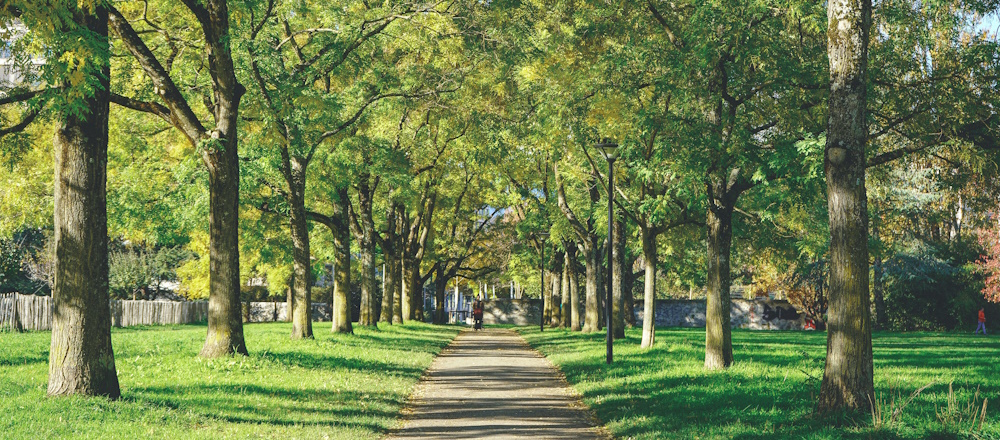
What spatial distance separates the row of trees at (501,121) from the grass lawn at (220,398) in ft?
3.14

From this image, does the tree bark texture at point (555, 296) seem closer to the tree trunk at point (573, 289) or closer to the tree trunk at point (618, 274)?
the tree trunk at point (573, 289)

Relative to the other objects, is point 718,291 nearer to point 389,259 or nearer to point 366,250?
point 366,250

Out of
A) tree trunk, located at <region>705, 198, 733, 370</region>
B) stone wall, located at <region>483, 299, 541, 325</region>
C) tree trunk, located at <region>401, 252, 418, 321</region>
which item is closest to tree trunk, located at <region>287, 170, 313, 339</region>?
tree trunk, located at <region>705, 198, 733, 370</region>

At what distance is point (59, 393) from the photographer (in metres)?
10.3

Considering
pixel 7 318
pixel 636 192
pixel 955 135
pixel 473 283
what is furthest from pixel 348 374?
pixel 473 283

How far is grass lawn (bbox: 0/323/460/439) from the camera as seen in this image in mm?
9000

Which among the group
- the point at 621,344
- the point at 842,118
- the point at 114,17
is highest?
the point at 114,17

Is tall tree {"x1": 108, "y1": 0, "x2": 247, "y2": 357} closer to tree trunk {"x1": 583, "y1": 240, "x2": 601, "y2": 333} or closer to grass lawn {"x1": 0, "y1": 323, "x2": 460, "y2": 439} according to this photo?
grass lawn {"x1": 0, "y1": 323, "x2": 460, "y2": 439}

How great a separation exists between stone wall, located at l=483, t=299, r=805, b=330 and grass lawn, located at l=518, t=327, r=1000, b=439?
4329cm

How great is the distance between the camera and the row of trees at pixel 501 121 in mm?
9961

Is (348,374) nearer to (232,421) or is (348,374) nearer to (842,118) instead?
(232,421)

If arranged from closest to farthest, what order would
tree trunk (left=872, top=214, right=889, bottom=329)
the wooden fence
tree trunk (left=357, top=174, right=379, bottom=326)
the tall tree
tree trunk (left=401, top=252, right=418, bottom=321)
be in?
the tall tree → the wooden fence → tree trunk (left=357, top=174, right=379, bottom=326) → tree trunk (left=401, top=252, right=418, bottom=321) → tree trunk (left=872, top=214, right=889, bottom=329)

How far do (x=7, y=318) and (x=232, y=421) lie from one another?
24.4 metres

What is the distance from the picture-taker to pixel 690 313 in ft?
219
